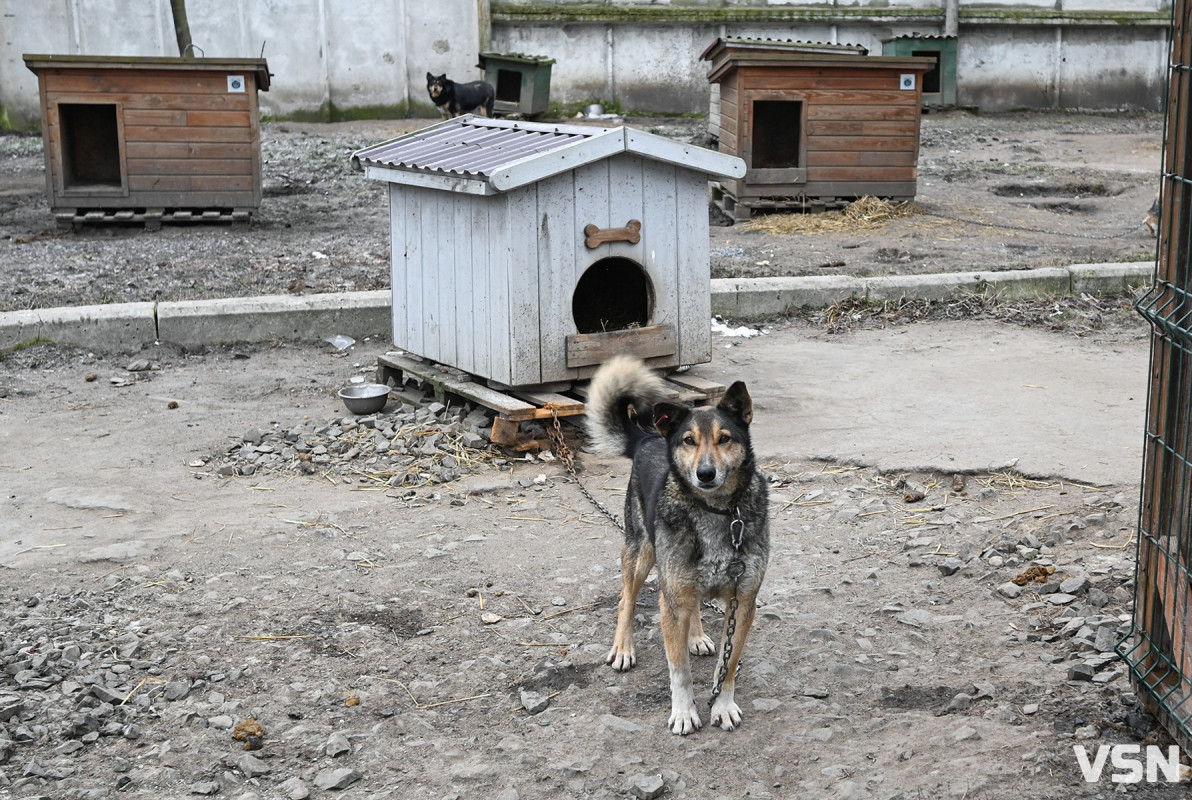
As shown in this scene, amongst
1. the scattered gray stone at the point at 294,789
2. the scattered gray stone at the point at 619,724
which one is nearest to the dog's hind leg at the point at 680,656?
the scattered gray stone at the point at 619,724

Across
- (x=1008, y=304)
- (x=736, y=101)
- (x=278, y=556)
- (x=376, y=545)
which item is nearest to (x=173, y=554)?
(x=278, y=556)

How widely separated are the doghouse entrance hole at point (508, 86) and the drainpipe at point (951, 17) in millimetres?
7968

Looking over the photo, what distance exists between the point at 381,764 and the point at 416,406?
144 inches

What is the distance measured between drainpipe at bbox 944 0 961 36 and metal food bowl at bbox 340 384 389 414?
18.3m

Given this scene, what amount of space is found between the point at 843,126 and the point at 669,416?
9520 millimetres

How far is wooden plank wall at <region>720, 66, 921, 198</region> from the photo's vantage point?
1244cm

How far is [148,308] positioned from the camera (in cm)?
842

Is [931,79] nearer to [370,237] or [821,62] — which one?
[821,62]

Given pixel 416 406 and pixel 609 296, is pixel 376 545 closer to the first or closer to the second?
pixel 416 406

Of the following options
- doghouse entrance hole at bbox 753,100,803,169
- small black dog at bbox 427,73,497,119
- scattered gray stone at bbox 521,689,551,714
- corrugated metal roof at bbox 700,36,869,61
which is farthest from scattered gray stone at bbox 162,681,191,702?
small black dog at bbox 427,73,497,119

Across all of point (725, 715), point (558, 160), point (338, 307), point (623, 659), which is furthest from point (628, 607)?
point (338, 307)

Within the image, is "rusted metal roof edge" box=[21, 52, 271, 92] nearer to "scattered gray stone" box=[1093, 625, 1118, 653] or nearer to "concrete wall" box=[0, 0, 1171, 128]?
"concrete wall" box=[0, 0, 1171, 128]

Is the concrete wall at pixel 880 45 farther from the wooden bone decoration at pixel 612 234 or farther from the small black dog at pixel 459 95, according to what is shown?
the wooden bone decoration at pixel 612 234

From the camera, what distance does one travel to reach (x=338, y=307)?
8.63 meters
